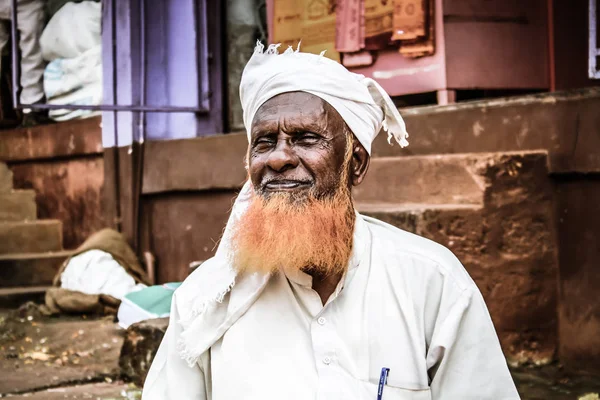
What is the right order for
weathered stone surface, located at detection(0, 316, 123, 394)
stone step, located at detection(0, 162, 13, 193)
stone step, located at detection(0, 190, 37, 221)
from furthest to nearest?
stone step, located at detection(0, 162, 13, 193) < stone step, located at detection(0, 190, 37, 221) < weathered stone surface, located at detection(0, 316, 123, 394)

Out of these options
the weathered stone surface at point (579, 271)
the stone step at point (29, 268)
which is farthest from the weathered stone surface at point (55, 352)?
the weathered stone surface at point (579, 271)

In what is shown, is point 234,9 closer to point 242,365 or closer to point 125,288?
point 125,288

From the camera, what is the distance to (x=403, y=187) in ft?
15.3

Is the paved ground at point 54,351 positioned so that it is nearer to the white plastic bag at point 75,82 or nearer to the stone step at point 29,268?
the stone step at point 29,268

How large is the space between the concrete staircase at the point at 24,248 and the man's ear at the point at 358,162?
214 inches

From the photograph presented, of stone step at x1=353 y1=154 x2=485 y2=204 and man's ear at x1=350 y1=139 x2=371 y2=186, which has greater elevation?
man's ear at x1=350 y1=139 x2=371 y2=186

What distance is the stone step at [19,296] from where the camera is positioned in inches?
279

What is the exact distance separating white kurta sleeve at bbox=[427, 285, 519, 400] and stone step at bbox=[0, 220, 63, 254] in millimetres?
6539

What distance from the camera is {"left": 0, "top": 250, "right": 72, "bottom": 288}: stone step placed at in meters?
7.46

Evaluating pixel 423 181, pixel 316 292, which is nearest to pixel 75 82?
pixel 423 181

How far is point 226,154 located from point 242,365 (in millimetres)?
4391

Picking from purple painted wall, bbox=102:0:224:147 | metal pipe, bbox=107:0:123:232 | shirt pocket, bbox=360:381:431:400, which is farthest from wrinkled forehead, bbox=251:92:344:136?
metal pipe, bbox=107:0:123:232

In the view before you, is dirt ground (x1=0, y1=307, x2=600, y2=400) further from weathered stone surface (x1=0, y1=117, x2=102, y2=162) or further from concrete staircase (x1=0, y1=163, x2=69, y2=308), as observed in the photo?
weathered stone surface (x1=0, y1=117, x2=102, y2=162)

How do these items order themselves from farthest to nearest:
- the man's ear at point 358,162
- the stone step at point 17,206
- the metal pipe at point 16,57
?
the stone step at point 17,206 < the metal pipe at point 16,57 < the man's ear at point 358,162
